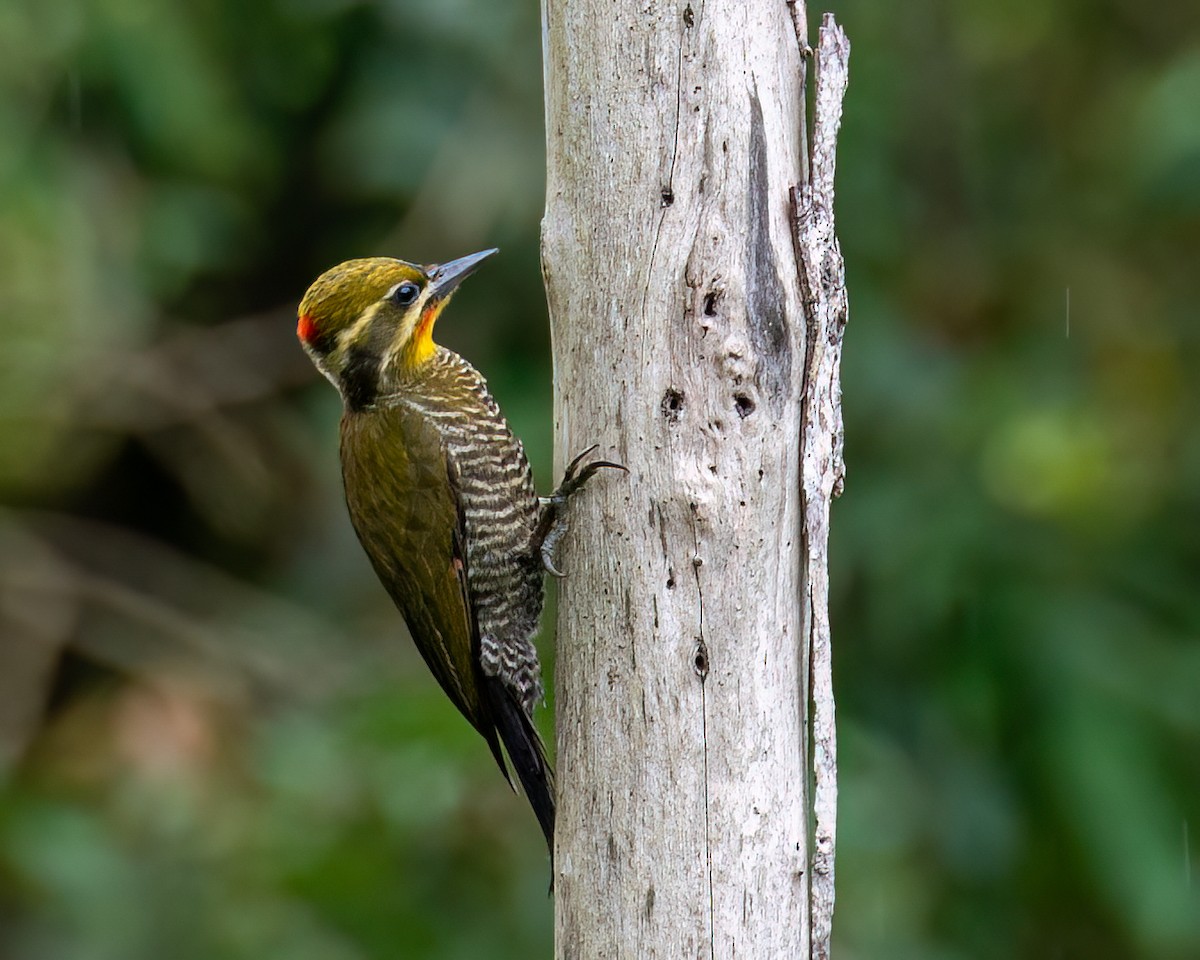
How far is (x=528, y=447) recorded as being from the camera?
13.4ft

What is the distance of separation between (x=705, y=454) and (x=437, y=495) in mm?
895

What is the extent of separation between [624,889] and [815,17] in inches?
112

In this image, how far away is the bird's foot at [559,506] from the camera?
2.30 meters

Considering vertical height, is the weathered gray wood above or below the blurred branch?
below

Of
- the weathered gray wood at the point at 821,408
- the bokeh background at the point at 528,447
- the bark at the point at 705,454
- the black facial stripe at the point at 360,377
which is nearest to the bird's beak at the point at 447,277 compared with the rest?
the black facial stripe at the point at 360,377

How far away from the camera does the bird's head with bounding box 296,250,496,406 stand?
9.57 feet

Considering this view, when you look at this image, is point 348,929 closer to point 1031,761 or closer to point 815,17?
point 1031,761

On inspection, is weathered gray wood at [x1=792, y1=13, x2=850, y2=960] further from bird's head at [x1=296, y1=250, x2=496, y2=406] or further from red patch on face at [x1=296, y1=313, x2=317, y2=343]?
red patch on face at [x1=296, y1=313, x2=317, y2=343]

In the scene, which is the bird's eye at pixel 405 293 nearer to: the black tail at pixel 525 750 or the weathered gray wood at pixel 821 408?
the black tail at pixel 525 750

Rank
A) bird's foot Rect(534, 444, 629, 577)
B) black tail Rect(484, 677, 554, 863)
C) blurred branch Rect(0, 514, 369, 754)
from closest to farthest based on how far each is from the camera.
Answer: bird's foot Rect(534, 444, 629, 577)
black tail Rect(484, 677, 554, 863)
blurred branch Rect(0, 514, 369, 754)

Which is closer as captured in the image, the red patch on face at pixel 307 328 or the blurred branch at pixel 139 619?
the red patch on face at pixel 307 328

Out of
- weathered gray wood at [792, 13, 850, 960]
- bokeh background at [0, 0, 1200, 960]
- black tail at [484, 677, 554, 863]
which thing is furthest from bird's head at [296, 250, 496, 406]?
bokeh background at [0, 0, 1200, 960]

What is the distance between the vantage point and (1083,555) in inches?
163

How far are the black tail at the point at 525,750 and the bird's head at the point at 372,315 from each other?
2.15ft
